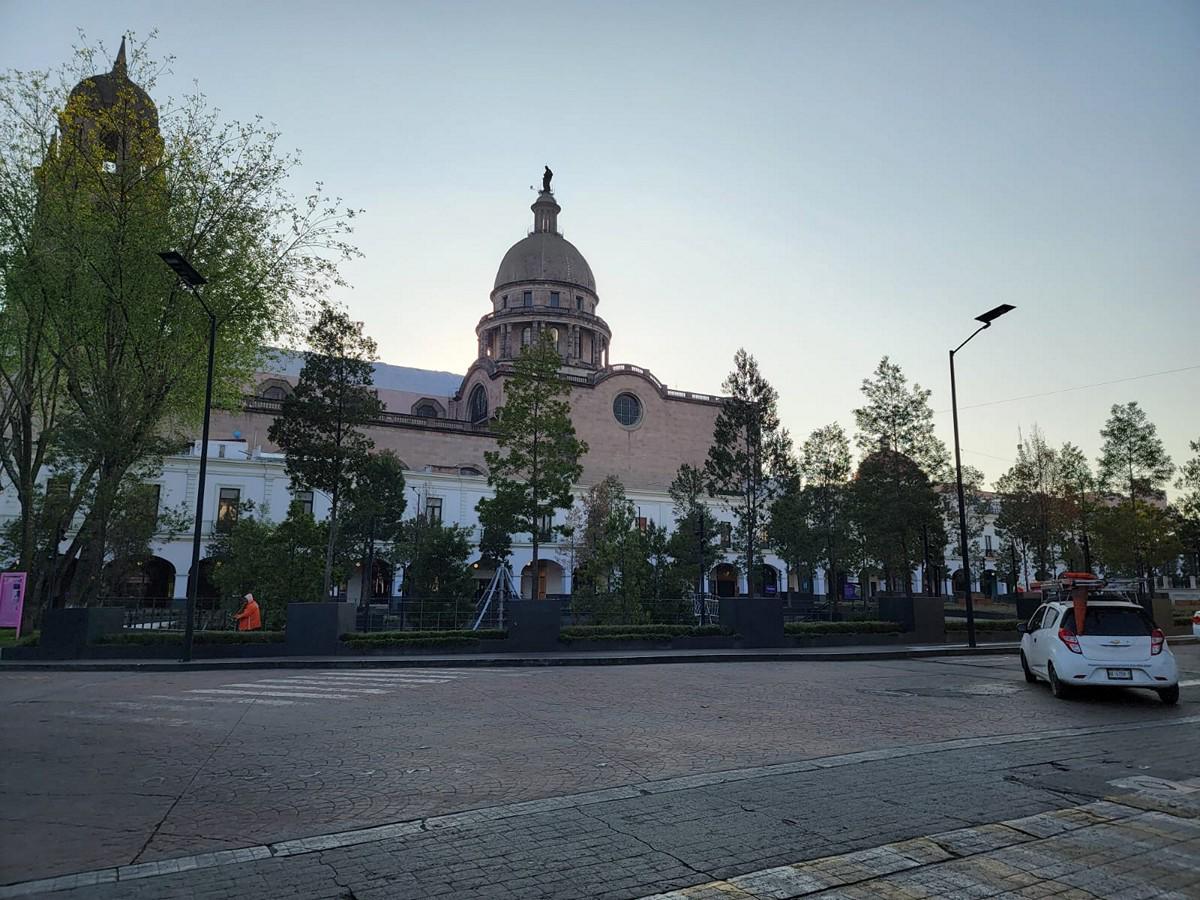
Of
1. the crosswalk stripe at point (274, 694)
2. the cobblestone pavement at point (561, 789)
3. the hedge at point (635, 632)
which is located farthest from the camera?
the hedge at point (635, 632)

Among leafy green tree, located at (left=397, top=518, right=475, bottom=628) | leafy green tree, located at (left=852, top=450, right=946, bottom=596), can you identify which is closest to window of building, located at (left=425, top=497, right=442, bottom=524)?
leafy green tree, located at (left=397, top=518, right=475, bottom=628)

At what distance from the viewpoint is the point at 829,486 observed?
43.9 metres

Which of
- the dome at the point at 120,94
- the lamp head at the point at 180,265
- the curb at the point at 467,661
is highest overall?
the dome at the point at 120,94

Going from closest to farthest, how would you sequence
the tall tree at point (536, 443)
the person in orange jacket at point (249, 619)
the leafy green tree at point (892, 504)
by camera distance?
the person in orange jacket at point (249, 619) < the tall tree at point (536, 443) < the leafy green tree at point (892, 504)

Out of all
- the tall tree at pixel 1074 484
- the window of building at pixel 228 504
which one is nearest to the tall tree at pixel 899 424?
the tall tree at pixel 1074 484

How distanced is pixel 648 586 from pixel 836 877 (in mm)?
25410

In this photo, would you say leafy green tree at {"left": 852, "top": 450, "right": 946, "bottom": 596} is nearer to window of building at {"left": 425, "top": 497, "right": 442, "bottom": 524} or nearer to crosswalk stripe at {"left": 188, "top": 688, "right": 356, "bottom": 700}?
window of building at {"left": 425, "top": 497, "right": 442, "bottom": 524}

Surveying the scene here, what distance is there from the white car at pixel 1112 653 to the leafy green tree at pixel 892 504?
21358 millimetres

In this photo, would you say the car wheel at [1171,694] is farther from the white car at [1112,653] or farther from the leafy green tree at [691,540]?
the leafy green tree at [691,540]

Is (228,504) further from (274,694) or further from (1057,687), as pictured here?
(1057,687)

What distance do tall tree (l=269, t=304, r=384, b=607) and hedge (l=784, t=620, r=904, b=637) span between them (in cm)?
1650

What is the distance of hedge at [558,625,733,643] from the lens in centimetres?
2070

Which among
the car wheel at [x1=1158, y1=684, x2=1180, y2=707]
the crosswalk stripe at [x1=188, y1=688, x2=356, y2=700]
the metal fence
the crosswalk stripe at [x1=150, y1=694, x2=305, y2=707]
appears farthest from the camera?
the metal fence

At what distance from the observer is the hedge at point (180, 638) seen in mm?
18797
